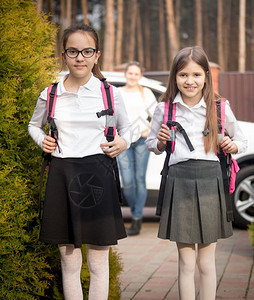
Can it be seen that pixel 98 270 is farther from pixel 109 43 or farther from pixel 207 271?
pixel 109 43

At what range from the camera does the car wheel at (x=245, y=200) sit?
8.62 m

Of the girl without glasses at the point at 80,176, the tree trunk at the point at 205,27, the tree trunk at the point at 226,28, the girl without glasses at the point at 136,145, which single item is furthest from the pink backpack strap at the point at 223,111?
the tree trunk at the point at 205,27

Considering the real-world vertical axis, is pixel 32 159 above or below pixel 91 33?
below

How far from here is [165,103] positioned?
4.08 metres

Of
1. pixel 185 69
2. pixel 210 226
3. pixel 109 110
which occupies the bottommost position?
pixel 210 226

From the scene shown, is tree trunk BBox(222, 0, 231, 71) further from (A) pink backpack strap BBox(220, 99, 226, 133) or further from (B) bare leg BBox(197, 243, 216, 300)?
(B) bare leg BBox(197, 243, 216, 300)

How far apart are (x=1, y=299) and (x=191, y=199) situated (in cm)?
129

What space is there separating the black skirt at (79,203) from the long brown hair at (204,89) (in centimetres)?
64

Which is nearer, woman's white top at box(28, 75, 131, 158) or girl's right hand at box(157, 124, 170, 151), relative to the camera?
woman's white top at box(28, 75, 131, 158)

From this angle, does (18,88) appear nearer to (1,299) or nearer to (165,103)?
(165,103)

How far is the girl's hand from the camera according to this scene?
3.67 meters

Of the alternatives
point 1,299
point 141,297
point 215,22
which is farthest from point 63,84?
point 215,22

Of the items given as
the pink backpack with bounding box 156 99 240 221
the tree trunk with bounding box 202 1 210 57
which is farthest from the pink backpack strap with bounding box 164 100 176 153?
the tree trunk with bounding box 202 1 210 57

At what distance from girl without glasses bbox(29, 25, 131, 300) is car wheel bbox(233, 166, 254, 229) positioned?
16.6ft
